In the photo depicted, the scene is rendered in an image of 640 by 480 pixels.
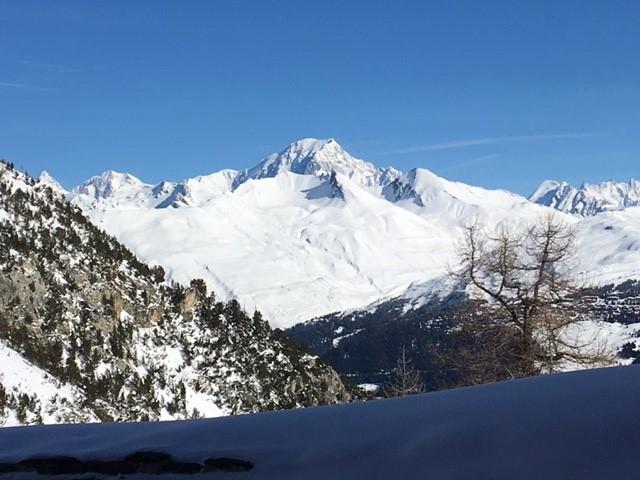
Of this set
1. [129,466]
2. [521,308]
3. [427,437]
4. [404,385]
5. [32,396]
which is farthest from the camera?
[32,396]

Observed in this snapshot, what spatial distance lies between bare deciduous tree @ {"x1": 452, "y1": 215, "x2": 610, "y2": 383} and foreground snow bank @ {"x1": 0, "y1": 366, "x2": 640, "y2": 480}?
937cm

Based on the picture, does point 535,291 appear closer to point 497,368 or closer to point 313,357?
point 497,368

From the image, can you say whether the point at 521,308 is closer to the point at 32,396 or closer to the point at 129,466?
the point at 129,466

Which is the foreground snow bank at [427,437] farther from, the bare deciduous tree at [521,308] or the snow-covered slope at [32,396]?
the snow-covered slope at [32,396]

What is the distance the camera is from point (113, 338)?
51.2 m

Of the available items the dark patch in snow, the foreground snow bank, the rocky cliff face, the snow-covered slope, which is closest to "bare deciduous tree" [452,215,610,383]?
the foreground snow bank

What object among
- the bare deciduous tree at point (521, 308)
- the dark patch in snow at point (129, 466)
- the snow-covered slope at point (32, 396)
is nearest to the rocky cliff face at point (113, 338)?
the snow-covered slope at point (32, 396)

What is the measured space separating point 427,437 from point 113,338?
50.7 meters

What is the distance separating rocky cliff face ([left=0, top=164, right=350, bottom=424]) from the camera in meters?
44.1

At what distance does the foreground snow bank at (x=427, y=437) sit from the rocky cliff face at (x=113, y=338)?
113 feet

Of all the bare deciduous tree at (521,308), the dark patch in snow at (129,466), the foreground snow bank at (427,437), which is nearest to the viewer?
the foreground snow bank at (427,437)

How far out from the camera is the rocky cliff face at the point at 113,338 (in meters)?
44.1

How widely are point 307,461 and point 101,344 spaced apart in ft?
162

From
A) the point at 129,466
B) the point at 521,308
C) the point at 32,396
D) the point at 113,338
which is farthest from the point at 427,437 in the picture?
the point at 113,338
